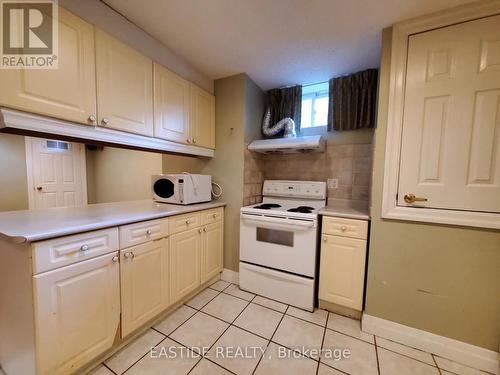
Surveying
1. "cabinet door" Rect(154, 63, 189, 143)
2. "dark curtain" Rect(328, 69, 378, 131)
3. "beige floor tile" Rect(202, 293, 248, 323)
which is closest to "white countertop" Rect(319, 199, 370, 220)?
"dark curtain" Rect(328, 69, 378, 131)

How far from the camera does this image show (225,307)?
5.92 feet

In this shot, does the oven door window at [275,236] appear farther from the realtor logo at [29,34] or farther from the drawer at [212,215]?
the realtor logo at [29,34]

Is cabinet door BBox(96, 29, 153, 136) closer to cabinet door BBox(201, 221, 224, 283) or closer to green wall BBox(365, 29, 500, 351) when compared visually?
cabinet door BBox(201, 221, 224, 283)

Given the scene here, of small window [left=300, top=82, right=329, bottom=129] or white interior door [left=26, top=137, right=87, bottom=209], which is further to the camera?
white interior door [left=26, top=137, right=87, bottom=209]

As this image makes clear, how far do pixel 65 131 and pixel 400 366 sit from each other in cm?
252

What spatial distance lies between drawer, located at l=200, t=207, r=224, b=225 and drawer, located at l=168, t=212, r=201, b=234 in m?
0.06

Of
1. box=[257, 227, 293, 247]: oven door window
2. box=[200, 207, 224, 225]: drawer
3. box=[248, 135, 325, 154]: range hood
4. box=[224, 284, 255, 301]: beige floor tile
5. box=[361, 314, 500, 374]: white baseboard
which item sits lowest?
box=[224, 284, 255, 301]: beige floor tile

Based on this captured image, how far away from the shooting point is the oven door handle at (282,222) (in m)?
1.71

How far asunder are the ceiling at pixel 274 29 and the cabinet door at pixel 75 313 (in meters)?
1.65

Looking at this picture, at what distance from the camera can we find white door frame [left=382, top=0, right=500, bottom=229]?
1213 millimetres

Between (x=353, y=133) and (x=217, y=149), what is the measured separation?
1512 mm

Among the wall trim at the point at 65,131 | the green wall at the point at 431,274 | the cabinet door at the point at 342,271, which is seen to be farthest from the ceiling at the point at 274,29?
the cabinet door at the point at 342,271

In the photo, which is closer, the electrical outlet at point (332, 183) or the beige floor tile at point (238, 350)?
the beige floor tile at point (238, 350)

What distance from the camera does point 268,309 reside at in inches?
70.6
